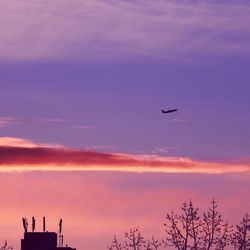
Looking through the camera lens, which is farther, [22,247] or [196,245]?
[196,245]

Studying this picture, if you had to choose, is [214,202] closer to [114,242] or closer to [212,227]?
[212,227]

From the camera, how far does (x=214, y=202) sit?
→ 122 meters

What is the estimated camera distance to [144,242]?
12850 centimetres

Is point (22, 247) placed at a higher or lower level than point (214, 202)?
lower

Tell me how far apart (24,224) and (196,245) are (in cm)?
2279

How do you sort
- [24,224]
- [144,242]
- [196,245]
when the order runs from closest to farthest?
[24,224], [196,245], [144,242]

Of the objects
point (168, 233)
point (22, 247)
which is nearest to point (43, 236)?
point (22, 247)

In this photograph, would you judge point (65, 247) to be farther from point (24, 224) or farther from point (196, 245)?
point (196, 245)

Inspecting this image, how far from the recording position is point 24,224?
10081 centimetres

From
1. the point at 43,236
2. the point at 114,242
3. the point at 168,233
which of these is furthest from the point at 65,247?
the point at 114,242

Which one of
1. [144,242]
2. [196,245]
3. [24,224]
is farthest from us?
[144,242]

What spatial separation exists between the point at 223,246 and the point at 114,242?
15.7 meters

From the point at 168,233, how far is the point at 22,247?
2191 centimetres

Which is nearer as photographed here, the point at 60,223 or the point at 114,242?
the point at 60,223
